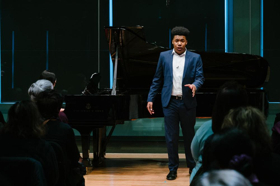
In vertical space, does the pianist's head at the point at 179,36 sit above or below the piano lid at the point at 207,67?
above

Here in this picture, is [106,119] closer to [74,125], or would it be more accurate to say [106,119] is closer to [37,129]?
[74,125]

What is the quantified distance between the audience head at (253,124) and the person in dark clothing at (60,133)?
3.84 feet

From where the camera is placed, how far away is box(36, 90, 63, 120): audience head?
8.55 feet

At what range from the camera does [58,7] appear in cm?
629

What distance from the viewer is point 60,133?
2518 millimetres

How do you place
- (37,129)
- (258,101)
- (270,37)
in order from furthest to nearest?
(270,37)
(258,101)
(37,129)

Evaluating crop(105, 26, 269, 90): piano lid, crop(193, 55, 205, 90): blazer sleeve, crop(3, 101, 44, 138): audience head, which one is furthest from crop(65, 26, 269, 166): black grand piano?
crop(3, 101, 44, 138): audience head

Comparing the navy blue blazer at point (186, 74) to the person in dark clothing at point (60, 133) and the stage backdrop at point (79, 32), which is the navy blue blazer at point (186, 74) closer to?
the person in dark clothing at point (60, 133)

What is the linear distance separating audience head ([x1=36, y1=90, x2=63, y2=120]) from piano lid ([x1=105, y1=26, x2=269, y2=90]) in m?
1.88

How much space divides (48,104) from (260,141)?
150cm

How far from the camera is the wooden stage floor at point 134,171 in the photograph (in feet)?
12.4

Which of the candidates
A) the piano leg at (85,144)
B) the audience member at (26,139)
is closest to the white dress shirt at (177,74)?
the piano leg at (85,144)

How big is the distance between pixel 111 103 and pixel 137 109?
33 centimetres

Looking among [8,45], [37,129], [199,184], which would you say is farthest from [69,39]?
[199,184]
